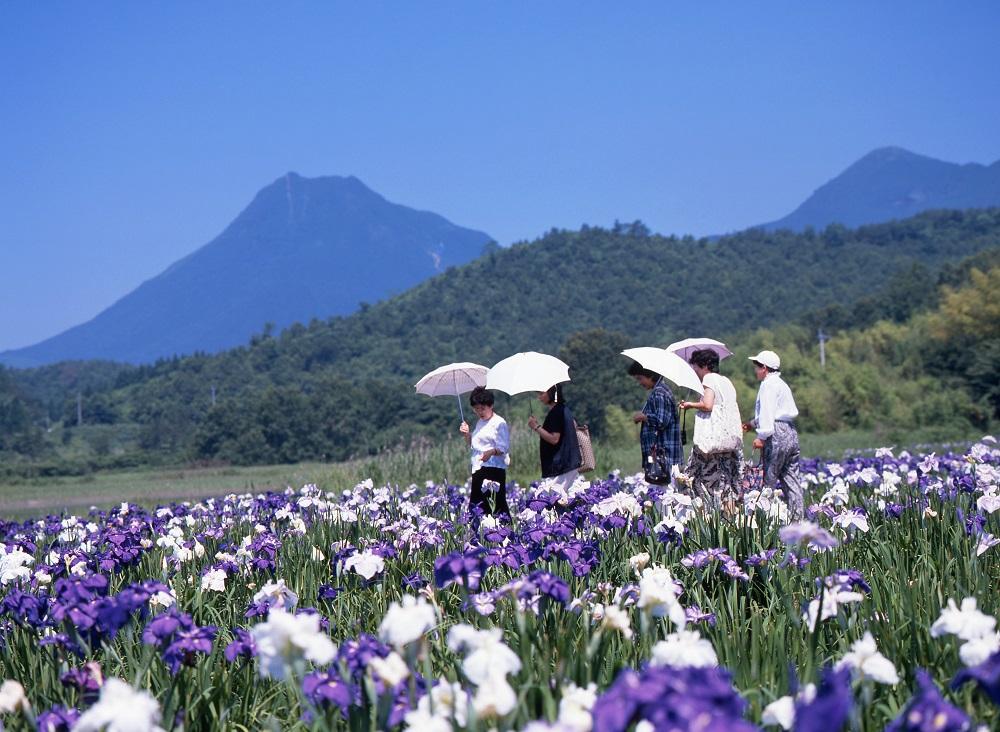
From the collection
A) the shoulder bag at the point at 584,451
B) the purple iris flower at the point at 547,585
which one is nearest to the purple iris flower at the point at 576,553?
the purple iris flower at the point at 547,585

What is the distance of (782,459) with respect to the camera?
839 cm

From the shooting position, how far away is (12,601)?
155 inches

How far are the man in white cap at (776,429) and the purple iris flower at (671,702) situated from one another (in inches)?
253

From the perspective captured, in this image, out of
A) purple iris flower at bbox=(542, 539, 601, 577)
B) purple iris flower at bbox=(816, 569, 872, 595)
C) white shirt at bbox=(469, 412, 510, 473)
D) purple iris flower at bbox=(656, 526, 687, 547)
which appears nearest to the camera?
purple iris flower at bbox=(816, 569, 872, 595)

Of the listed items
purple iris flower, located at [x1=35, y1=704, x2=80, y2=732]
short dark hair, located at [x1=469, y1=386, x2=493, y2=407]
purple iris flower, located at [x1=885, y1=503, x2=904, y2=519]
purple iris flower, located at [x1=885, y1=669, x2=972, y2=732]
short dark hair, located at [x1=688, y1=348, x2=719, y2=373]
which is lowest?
purple iris flower, located at [x1=885, y1=503, x2=904, y2=519]

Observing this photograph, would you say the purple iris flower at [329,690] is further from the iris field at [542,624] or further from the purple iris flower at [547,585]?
the purple iris flower at [547,585]

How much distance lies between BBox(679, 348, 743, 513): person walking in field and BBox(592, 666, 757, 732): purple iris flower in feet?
20.3

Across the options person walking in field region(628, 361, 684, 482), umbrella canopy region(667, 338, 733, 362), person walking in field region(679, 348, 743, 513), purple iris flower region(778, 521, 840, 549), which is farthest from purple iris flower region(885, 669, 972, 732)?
umbrella canopy region(667, 338, 733, 362)

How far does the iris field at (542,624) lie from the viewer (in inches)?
89.4

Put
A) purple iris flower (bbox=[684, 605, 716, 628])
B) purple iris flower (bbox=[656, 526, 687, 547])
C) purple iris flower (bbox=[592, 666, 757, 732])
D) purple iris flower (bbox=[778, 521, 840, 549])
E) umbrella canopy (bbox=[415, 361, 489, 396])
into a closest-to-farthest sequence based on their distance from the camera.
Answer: purple iris flower (bbox=[592, 666, 757, 732]), purple iris flower (bbox=[778, 521, 840, 549]), purple iris flower (bbox=[684, 605, 716, 628]), purple iris flower (bbox=[656, 526, 687, 547]), umbrella canopy (bbox=[415, 361, 489, 396])

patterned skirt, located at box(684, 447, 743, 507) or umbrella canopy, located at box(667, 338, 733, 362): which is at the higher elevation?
umbrella canopy, located at box(667, 338, 733, 362)

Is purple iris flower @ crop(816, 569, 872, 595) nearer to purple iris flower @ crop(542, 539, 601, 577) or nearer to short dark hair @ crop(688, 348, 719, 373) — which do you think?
purple iris flower @ crop(542, 539, 601, 577)

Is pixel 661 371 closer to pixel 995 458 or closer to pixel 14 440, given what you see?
pixel 995 458

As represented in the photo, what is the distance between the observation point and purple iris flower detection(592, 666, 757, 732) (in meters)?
1.76
